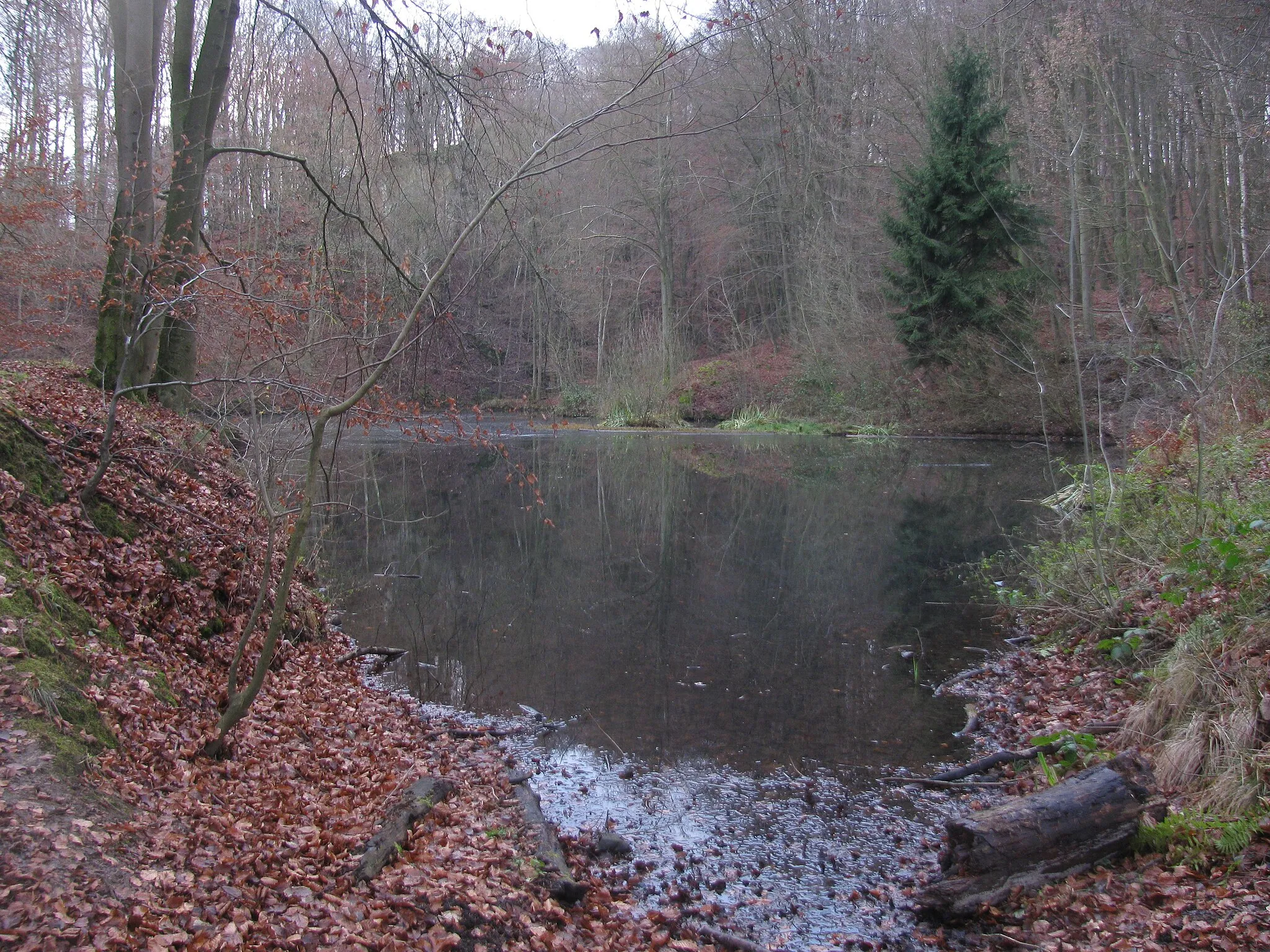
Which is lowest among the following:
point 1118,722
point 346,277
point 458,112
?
point 1118,722

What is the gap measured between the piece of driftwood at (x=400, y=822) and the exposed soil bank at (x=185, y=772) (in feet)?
0.21

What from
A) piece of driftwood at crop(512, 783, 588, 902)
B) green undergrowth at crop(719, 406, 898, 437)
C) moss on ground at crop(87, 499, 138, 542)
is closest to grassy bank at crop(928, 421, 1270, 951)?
piece of driftwood at crop(512, 783, 588, 902)

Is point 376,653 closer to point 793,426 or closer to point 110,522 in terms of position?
point 110,522

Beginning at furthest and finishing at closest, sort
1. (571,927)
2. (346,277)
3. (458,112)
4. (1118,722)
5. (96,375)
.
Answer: (96,375) → (346,277) → (458,112) → (1118,722) → (571,927)

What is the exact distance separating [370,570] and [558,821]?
253 inches

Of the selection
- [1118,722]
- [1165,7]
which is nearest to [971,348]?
[1165,7]

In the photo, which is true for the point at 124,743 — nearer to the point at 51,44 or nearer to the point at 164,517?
the point at 164,517

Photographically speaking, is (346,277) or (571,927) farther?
(346,277)

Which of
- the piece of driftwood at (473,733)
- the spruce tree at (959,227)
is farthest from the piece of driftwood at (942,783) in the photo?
the spruce tree at (959,227)

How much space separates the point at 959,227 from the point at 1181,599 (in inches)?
835

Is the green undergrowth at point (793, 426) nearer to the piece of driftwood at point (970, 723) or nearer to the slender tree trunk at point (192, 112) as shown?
the piece of driftwood at point (970, 723)

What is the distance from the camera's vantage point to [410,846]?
379 cm

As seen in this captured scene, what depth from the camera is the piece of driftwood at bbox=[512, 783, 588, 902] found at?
12.3ft

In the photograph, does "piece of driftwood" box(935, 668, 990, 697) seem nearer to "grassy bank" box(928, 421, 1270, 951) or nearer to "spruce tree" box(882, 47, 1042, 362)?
"grassy bank" box(928, 421, 1270, 951)
